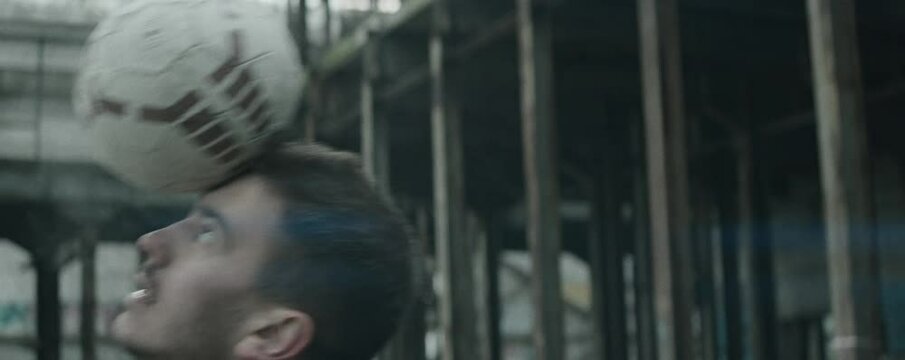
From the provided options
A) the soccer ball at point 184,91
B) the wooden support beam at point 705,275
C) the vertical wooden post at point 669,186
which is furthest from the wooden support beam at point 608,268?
the soccer ball at point 184,91

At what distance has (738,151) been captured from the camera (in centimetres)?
1597

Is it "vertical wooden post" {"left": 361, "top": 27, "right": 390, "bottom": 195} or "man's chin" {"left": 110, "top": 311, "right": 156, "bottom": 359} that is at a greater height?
"vertical wooden post" {"left": 361, "top": 27, "right": 390, "bottom": 195}

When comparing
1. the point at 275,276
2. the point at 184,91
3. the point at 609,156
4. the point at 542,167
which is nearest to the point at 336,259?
the point at 275,276

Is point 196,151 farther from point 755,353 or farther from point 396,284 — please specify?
point 755,353

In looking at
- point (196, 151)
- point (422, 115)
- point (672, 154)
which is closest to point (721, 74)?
point (422, 115)

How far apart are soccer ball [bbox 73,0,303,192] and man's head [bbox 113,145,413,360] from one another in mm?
133

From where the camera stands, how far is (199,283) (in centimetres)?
162

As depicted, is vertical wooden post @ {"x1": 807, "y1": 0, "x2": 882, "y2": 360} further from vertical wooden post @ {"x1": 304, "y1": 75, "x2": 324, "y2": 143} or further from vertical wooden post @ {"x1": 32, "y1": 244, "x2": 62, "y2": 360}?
vertical wooden post @ {"x1": 32, "y1": 244, "x2": 62, "y2": 360}

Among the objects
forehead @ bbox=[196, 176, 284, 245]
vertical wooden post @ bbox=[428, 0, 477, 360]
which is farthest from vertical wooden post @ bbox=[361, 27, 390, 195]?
forehead @ bbox=[196, 176, 284, 245]

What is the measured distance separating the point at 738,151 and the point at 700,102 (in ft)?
3.95

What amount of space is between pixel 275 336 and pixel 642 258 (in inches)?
635

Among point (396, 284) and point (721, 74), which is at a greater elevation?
point (721, 74)

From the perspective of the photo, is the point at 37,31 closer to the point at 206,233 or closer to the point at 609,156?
the point at 609,156

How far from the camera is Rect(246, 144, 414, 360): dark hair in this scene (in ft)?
5.37
